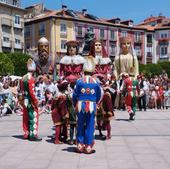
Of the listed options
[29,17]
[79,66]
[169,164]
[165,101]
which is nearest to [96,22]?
[29,17]

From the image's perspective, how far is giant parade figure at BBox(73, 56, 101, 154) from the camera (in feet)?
27.1

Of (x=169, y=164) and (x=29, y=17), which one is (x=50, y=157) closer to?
(x=169, y=164)

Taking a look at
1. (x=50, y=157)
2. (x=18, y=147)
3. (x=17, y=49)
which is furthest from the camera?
(x=17, y=49)

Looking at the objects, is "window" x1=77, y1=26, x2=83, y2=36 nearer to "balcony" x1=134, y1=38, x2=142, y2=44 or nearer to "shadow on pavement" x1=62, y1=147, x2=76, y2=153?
"balcony" x1=134, y1=38, x2=142, y2=44

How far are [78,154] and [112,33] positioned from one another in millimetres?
67685

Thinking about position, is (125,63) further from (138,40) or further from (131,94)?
(138,40)

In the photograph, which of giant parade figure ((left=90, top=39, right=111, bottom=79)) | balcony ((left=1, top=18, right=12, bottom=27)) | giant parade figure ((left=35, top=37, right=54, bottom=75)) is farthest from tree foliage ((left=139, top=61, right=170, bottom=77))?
giant parade figure ((left=90, top=39, right=111, bottom=79))

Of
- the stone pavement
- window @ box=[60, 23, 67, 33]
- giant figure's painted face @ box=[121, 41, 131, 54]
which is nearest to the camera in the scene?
the stone pavement

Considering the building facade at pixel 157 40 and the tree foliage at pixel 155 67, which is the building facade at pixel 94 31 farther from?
the tree foliage at pixel 155 67

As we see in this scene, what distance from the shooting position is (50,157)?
7.86 meters

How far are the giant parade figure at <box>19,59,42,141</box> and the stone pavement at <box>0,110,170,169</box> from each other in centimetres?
28

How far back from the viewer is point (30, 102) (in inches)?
394

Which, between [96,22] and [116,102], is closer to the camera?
[116,102]

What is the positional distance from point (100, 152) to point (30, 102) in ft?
7.91
